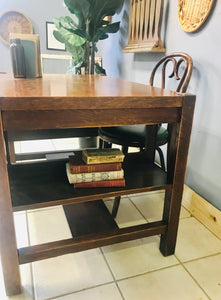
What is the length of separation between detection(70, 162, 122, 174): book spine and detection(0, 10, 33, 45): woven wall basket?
3.19 meters

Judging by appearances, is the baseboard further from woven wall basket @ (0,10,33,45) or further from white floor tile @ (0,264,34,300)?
woven wall basket @ (0,10,33,45)

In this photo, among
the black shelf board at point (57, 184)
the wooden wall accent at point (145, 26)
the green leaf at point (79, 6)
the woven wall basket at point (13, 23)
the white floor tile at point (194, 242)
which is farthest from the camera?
the woven wall basket at point (13, 23)

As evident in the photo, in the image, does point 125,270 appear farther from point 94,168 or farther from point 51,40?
point 51,40

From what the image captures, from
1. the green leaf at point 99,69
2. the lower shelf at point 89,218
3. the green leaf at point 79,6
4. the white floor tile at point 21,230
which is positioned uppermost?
the green leaf at point 79,6

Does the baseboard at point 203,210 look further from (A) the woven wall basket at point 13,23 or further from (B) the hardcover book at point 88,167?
(A) the woven wall basket at point 13,23

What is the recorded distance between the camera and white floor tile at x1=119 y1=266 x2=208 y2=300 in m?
0.97

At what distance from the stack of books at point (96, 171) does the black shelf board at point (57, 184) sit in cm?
3

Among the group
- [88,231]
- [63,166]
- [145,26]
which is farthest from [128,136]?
[145,26]

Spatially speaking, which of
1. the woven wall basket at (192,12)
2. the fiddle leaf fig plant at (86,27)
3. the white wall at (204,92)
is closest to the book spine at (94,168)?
the white wall at (204,92)

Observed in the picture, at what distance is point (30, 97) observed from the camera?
731 mm

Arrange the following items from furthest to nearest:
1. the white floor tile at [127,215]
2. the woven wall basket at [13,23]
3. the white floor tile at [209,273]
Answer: the woven wall basket at [13,23], the white floor tile at [127,215], the white floor tile at [209,273]

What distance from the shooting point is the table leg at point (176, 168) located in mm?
931

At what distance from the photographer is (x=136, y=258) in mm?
1156

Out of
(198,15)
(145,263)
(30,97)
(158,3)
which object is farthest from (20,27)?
(145,263)
